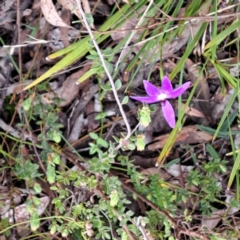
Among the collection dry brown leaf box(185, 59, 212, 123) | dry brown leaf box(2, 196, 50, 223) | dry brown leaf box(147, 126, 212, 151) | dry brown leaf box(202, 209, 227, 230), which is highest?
dry brown leaf box(185, 59, 212, 123)

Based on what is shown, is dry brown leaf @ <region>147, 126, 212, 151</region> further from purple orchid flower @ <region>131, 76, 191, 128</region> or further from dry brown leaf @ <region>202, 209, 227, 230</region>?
purple orchid flower @ <region>131, 76, 191, 128</region>

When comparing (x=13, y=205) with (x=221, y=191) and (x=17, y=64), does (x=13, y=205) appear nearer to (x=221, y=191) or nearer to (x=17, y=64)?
(x=17, y=64)

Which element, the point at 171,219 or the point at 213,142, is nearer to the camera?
the point at 171,219

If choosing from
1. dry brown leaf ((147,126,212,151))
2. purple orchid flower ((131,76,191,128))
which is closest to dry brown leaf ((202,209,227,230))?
dry brown leaf ((147,126,212,151))

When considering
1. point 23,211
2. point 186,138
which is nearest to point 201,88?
point 186,138

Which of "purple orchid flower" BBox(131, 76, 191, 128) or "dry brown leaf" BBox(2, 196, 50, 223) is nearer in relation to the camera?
"purple orchid flower" BBox(131, 76, 191, 128)

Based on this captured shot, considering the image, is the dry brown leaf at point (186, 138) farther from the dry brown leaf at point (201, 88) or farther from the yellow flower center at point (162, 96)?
the yellow flower center at point (162, 96)

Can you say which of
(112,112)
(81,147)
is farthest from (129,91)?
(81,147)

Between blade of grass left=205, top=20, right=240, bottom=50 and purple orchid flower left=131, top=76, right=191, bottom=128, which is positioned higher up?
blade of grass left=205, top=20, right=240, bottom=50

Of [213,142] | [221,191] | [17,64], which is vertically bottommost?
[221,191]
